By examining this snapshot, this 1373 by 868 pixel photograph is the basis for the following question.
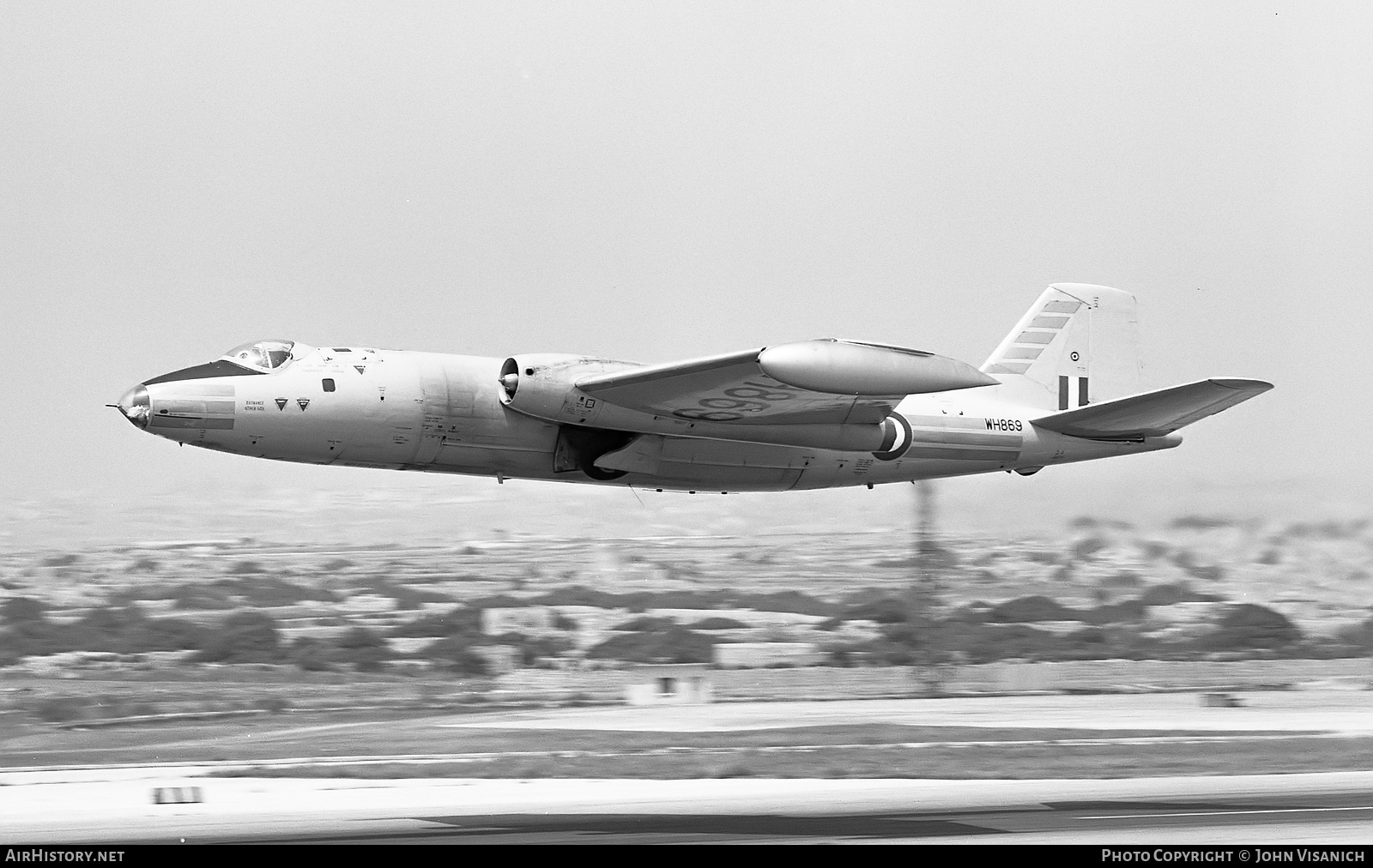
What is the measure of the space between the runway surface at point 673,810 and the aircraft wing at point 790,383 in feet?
17.3

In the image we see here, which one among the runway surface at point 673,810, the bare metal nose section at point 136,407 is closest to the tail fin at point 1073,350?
the runway surface at point 673,810

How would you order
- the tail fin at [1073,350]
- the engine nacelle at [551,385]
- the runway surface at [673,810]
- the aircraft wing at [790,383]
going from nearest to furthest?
the runway surface at [673,810] → the aircraft wing at [790,383] → the engine nacelle at [551,385] → the tail fin at [1073,350]

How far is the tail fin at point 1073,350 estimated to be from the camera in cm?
2438

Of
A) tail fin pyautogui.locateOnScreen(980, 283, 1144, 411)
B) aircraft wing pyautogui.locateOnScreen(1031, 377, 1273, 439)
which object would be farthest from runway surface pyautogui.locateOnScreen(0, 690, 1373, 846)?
tail fin pyautogui.locateOnScreen(980, 283, 1144, 411)

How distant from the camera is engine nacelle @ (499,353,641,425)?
62.3 ft

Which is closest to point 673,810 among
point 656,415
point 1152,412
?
point 656,415

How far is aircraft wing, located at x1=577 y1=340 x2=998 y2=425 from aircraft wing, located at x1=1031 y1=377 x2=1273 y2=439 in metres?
3.64

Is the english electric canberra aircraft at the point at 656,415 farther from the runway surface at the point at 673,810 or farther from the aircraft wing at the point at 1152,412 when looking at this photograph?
the runway surface at the point at 673,810

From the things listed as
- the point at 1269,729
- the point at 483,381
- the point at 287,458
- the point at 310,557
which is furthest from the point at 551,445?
the point at 310,557

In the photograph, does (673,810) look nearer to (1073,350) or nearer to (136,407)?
(136,407)

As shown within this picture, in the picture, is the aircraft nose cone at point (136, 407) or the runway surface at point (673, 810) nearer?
the runway surface at point (673, 810)

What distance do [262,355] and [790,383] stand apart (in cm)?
703

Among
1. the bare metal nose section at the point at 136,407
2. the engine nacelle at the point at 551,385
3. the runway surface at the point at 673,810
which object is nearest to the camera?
the runway surface at the point at 673,810
